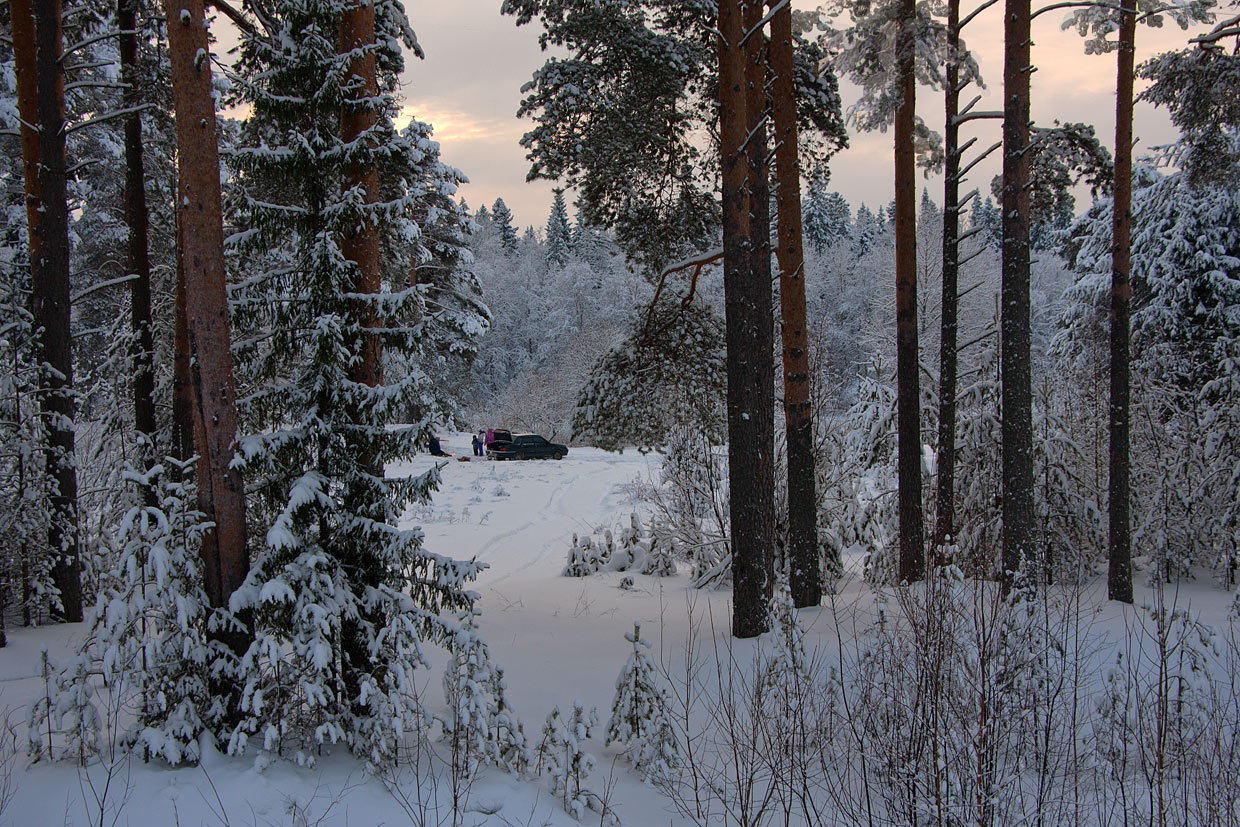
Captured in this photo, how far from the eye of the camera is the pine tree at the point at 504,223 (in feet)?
242

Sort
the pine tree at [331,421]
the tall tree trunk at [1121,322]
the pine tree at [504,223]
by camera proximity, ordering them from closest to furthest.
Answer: the pine tree at [331,421], the tall tree trunk at [1121,322], the pine tree at [504,223]

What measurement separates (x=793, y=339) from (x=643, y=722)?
5.25 meters

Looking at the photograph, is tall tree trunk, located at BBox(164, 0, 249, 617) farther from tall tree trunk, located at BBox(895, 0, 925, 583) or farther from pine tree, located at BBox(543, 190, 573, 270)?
pine tree, located at BBox(543, 190, 573, 270)

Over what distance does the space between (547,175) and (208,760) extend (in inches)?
282

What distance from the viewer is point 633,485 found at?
16.7 meters

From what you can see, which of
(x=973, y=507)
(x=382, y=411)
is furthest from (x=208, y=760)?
(x=973, y=507)

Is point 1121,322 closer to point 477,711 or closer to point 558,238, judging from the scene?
point 477,711

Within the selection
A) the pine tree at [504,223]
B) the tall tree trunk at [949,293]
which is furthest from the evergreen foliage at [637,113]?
the pine tree at [504,223]

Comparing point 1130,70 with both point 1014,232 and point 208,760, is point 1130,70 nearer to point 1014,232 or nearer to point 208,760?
point 1014,232

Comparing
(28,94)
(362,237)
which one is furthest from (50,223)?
(362,237)

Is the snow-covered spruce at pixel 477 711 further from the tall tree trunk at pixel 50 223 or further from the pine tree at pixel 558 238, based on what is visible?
the pine tree at pixel 558 238

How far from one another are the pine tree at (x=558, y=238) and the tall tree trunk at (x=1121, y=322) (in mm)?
56631

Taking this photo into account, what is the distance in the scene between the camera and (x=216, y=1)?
17.6 ft

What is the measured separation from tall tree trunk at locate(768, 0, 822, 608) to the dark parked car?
24036 millimetres
